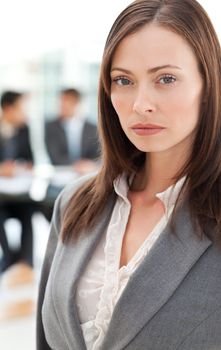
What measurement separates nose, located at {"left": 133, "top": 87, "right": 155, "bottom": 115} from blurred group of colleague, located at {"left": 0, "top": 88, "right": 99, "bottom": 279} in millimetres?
3642

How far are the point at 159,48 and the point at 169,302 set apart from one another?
0.50 m

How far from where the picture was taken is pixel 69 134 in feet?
18.1

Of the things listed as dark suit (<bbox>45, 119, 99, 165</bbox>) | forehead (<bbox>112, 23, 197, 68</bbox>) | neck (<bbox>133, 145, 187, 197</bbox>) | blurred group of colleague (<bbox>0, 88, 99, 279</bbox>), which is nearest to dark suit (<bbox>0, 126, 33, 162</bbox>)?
blurred group of colleague (<bbox>0, 88, 99, 279</bbox>)

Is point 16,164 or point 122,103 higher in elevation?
point 122,103

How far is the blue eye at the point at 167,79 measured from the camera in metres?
1.06

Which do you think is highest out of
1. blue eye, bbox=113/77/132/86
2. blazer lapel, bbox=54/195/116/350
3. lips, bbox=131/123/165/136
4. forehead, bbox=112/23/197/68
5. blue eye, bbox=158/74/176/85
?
forehead, bbox=112/23/197/68

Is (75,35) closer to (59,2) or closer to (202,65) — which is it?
(59,2)

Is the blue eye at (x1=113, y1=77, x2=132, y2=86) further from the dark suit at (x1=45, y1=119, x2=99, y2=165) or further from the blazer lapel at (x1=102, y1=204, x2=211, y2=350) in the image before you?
the dark suit at (x1=45, y1=119, x2=99, y2=165)

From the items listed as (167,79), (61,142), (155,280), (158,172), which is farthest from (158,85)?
(61,142)

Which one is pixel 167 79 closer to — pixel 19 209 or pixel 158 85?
pixel 158 85

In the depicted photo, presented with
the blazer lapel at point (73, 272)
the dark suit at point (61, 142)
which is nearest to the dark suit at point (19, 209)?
the dark suit at point (61, 142)

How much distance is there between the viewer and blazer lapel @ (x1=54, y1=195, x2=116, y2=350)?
1.15 m

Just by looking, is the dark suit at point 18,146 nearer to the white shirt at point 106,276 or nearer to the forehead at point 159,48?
the white shirt at point 106,276

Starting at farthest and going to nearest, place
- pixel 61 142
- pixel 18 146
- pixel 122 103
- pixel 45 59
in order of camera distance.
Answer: pixel 45 59, pixel 61 142, pixel 18 146, pixel 122 103
